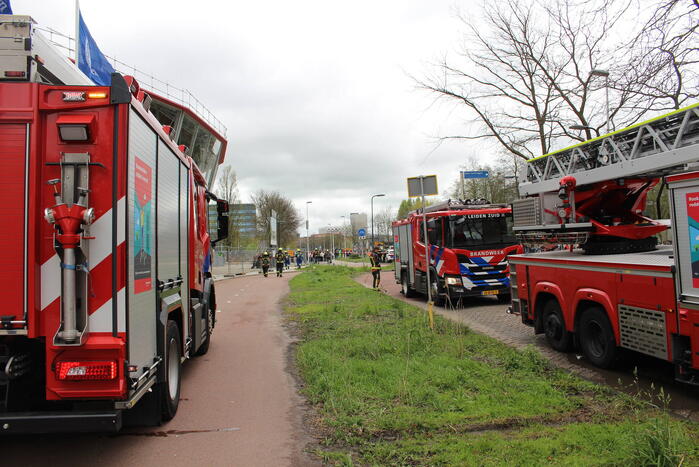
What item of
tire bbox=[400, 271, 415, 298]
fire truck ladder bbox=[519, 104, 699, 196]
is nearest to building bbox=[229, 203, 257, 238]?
tire bbox=[400, 271, 415, 298]

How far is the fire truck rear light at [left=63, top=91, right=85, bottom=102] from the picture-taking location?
3.44m

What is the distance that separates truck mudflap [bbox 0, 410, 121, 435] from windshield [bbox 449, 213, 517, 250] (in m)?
10.9

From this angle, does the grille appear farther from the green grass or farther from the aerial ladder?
the aerial ladder


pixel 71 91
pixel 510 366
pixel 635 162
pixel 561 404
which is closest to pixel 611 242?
pixel 635 162

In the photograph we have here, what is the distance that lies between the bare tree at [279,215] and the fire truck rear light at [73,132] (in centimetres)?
6020

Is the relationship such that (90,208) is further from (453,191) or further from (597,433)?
(453,191)

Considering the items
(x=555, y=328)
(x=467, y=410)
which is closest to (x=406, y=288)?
(x=555, y=328)

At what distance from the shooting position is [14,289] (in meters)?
3.33

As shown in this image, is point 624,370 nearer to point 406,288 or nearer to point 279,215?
point 406,288

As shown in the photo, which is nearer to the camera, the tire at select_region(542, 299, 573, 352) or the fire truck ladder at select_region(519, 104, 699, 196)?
the fire truck ladder at select_region(519, 104, 699, 196)

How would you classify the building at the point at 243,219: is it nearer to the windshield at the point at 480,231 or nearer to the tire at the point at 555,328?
the windshield at the point at 480,231

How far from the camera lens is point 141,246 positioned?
12.9 ft

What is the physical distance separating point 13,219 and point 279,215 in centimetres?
6479

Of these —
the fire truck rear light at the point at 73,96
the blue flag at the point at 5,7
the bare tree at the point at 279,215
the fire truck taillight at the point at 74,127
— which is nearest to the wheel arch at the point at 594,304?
the fire truck taillight at the point at 74,127
